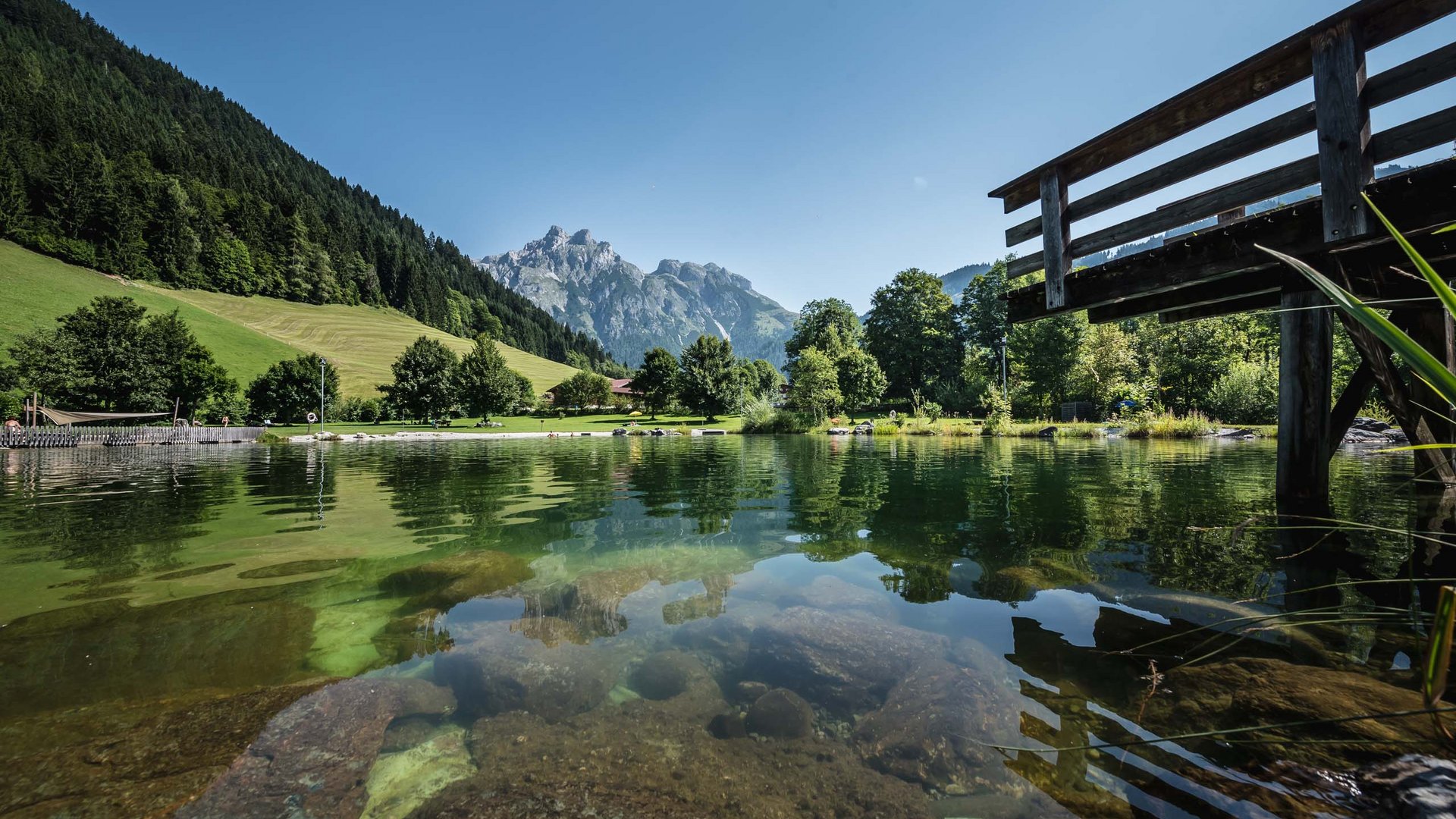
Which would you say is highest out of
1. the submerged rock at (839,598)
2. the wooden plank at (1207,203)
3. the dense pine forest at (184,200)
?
the dense pine forest at (184,200)

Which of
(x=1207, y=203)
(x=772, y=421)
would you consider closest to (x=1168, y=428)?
(x=1207, y=203)

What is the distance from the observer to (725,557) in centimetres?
639

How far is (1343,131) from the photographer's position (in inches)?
207

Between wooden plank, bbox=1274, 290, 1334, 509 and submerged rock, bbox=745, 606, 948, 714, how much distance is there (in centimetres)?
567

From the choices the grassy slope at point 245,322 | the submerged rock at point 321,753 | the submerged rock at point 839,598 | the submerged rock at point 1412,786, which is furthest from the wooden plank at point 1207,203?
the grassy slope at point 245,322

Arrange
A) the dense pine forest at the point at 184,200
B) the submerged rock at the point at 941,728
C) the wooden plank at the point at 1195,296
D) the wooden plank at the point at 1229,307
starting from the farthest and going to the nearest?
1. the dense pine forest at the point at 184,200
2. the wooden plank at the point at 1229,307
3. the wooden plank at the point at 1195,296
4. the submerged rock at the point at 941,728

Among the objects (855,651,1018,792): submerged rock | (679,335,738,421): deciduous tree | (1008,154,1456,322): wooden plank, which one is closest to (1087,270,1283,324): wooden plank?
(1008,154,1456,322): wooden plank

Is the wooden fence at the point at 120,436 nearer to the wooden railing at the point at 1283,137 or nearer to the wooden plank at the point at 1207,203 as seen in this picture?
the wooden railing at the point at 1283,137

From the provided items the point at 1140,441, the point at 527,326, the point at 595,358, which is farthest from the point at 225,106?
the point at 1140,441

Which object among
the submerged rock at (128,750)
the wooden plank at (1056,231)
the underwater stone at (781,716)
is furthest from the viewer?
the wooden plank at (1056,231)

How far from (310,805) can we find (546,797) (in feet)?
3.40

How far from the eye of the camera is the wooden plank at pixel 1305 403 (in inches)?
256

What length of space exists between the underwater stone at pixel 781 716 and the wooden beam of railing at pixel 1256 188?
226 inches

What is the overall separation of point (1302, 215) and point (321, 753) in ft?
29.1
